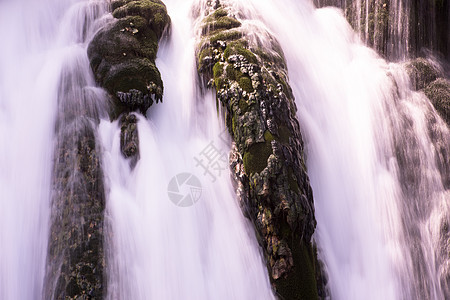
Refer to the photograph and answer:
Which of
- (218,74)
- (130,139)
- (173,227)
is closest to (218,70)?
(218,74)

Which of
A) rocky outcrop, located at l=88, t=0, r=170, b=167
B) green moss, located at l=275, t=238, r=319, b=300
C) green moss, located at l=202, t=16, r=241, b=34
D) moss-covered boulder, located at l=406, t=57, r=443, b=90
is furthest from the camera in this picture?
moss-covered boulder, located at l=406, t=57, r=443, b=90

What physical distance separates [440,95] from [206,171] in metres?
6.08

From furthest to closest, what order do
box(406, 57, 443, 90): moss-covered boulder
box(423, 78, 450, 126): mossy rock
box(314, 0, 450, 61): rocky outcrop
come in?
box(314, 0, 450, 61): rocky outcrop → box(406, 57, 443, 90): moss-covered boulder → box(423, 78, 450, 126): mossy rock

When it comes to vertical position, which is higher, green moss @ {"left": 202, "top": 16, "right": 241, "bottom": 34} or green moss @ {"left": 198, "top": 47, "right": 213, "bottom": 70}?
green moss @ {"left": 202, "top": 16, "right": 241, "bottom": 34}

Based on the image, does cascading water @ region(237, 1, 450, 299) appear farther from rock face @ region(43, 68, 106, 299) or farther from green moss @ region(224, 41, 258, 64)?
rock face @ region(43, 68, 106, 299)

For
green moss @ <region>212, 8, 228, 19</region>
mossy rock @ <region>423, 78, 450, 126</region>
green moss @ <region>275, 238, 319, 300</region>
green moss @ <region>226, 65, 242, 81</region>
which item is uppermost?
green moss @ <region>212, 8, 228, 19</region>

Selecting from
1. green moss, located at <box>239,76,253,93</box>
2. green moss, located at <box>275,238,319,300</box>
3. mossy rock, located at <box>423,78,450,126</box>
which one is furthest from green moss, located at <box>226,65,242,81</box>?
mossy rock, located at <box>423,78,450,126</box>

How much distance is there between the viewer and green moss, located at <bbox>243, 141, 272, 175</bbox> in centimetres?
619

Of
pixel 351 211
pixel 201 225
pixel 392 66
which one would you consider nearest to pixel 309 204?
pixel 351 211

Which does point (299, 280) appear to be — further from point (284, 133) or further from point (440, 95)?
point (440, 95)

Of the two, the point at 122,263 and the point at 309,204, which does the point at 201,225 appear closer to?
the point at 122,263

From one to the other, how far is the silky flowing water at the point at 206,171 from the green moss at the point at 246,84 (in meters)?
0.83

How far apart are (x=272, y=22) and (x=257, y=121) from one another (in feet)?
13.7

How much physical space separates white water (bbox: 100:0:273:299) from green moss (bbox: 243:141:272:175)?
625 millimetres
